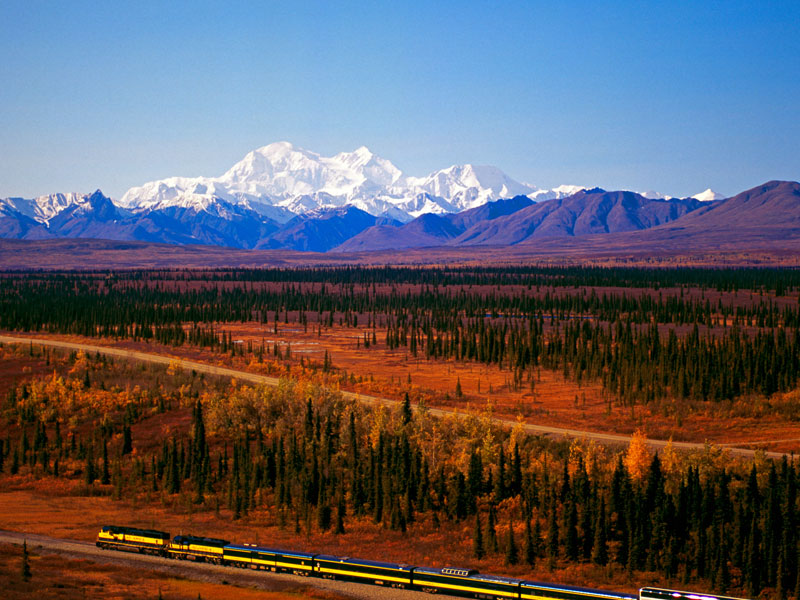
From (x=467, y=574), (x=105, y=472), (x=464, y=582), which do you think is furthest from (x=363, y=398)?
(x=464, y=582)

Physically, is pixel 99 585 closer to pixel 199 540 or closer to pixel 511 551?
pixel 199 540

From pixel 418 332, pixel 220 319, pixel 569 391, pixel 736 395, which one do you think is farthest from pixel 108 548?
pixel 220 319

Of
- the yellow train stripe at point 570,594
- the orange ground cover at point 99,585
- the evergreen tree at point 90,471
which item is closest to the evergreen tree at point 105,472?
the evergreen tree at point 90,471

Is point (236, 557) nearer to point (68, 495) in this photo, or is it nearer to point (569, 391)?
point (68, 495)

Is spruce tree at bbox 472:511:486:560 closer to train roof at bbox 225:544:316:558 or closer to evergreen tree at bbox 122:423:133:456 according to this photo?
train roof at bbox 225:544:316:558

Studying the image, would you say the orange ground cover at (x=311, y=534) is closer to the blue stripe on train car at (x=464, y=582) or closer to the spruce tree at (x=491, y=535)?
the spruce tree at (x=491, y=535)
